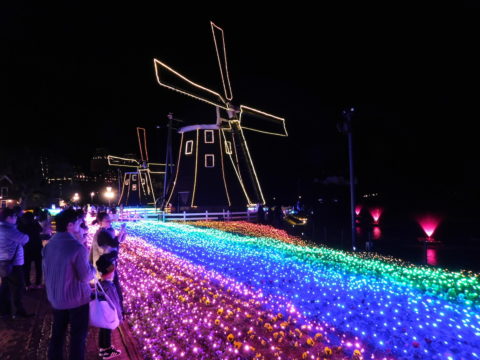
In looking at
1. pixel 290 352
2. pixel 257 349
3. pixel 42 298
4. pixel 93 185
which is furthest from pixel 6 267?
pixel 93 185

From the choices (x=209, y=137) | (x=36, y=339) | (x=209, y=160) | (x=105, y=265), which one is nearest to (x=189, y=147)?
(x=209, y=137)

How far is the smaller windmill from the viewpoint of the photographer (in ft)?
156

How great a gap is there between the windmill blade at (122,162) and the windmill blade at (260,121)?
24.3 m

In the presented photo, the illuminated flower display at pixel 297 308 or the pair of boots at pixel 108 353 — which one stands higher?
the pair of boots at pixel 108 353

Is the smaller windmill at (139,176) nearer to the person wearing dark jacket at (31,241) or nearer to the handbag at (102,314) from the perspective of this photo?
the person wearing dark jacket at (31,241)

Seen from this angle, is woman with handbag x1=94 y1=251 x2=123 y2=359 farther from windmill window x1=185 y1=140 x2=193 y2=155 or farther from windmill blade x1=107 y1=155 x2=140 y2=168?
windmill blade x1=107 y1=155 x2=140 y2=168

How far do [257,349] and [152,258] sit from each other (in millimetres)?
7246

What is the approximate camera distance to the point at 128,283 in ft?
26.6

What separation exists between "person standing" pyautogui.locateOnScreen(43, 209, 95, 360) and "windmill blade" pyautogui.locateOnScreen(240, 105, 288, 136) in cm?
2570

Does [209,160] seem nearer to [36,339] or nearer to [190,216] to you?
[190,216]

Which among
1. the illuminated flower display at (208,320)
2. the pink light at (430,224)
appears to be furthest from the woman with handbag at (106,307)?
the pink light at (430,224)

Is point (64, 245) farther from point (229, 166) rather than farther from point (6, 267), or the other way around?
point (229, 166)

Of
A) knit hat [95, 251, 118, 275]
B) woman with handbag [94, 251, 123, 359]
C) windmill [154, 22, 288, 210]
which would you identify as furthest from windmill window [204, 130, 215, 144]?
knit hat [95, 251, 118, 275]

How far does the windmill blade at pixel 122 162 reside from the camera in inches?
1911
